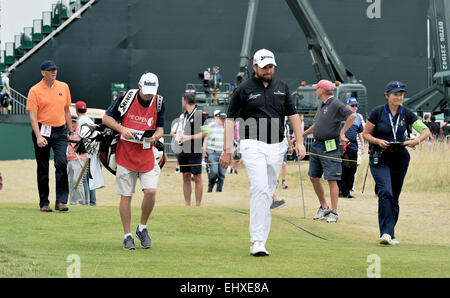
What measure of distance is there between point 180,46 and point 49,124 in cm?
2614

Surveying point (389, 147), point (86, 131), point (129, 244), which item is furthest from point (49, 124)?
point (389, 147)

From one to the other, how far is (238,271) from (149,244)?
1943mm

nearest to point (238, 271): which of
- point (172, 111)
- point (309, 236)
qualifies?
point (309, 236)

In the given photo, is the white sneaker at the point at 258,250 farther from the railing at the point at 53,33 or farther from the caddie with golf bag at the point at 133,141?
the railing at the point at 53,33

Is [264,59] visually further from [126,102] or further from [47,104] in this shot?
[47,104]

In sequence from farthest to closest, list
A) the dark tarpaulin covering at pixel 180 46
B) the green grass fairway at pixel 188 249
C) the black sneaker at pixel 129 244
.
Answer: the dark tarpaulin covering at pixel 180 46 → the black sneaker at pixel 129 244 → the green grass fairway at pixel 188 249

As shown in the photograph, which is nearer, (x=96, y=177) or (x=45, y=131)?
(x=45, y=131)

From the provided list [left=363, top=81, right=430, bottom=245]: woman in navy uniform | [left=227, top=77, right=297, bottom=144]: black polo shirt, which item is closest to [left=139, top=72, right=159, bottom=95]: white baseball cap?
[left=227, top=77, right=297, bottom=144]: black polo shirt

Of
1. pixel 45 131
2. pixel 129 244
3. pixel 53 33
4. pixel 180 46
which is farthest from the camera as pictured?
pixel 180 46

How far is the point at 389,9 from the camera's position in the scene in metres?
39.0

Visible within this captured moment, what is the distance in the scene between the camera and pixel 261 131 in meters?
8.20

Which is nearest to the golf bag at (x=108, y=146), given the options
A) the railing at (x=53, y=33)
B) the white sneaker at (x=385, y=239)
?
the white sneaker at (x=385, y=239)

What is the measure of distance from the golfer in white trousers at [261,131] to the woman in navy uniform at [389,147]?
5.56 feet

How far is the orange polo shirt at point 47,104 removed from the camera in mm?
11492
